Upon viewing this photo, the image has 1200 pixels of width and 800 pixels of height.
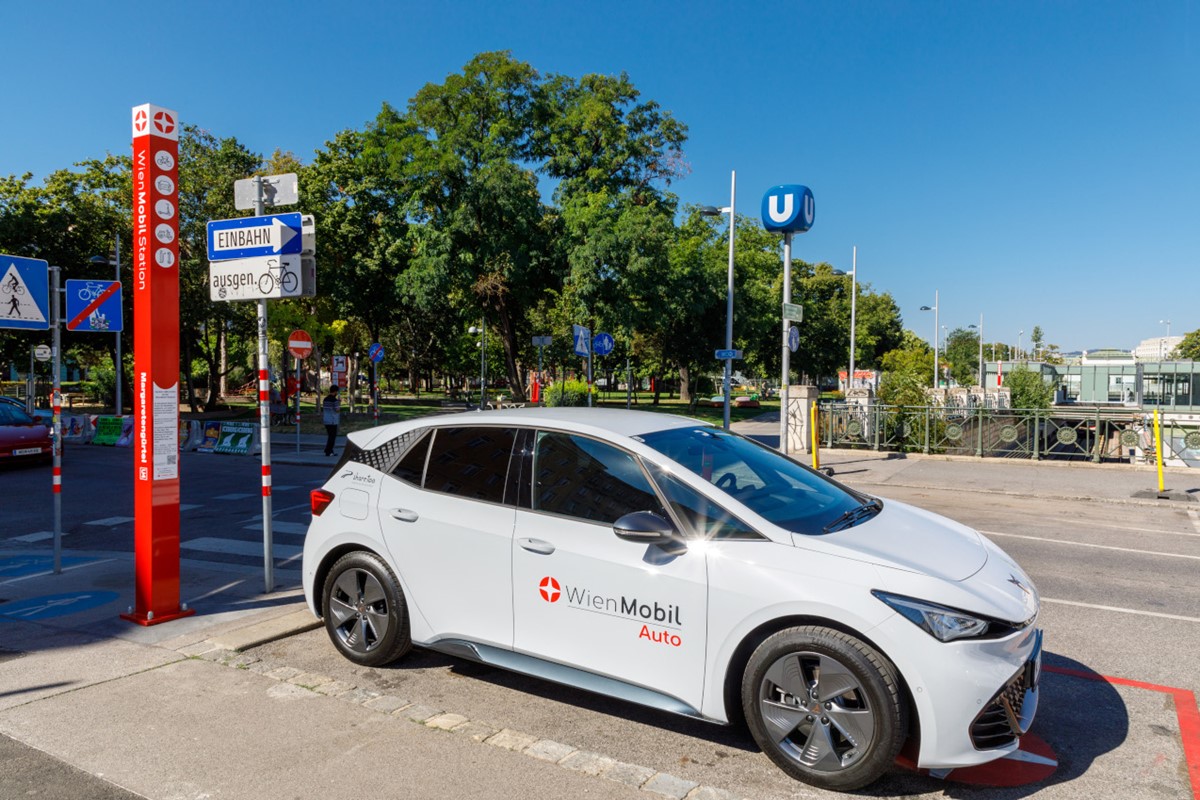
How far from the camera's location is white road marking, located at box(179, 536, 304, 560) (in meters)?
8.57

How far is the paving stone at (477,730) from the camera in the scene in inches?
159

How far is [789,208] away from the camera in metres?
16.2

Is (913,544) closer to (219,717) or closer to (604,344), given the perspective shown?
(219,717)

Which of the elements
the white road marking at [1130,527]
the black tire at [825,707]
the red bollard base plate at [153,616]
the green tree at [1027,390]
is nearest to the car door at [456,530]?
the black tire at [825,707]

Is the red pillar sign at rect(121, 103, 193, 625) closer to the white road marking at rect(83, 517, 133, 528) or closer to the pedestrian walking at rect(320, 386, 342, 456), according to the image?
the white road marking at rect(83, 517, 133, 528)

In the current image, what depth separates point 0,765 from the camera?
3.73 metres

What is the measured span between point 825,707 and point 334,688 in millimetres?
2830

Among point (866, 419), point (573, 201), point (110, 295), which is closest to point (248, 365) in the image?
point (573, 201)

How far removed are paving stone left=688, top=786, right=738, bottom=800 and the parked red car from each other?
710 inches

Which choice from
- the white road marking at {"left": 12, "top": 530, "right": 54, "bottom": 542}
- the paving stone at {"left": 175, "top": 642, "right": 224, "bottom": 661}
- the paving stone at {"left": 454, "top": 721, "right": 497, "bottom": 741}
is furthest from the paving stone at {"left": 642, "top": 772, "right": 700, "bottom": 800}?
the white road marking at {"left": 12, "top": 530, "right": 54, "bottom": 542}

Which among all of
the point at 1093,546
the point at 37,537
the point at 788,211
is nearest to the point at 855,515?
the point at 1093,546

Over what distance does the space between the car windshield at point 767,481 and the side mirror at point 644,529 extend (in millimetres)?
412

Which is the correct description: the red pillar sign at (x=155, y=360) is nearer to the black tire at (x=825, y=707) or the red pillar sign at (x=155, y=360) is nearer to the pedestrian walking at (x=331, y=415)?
the black tire at (x=825, y=707)

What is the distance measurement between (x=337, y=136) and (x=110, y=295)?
30.3 meters
